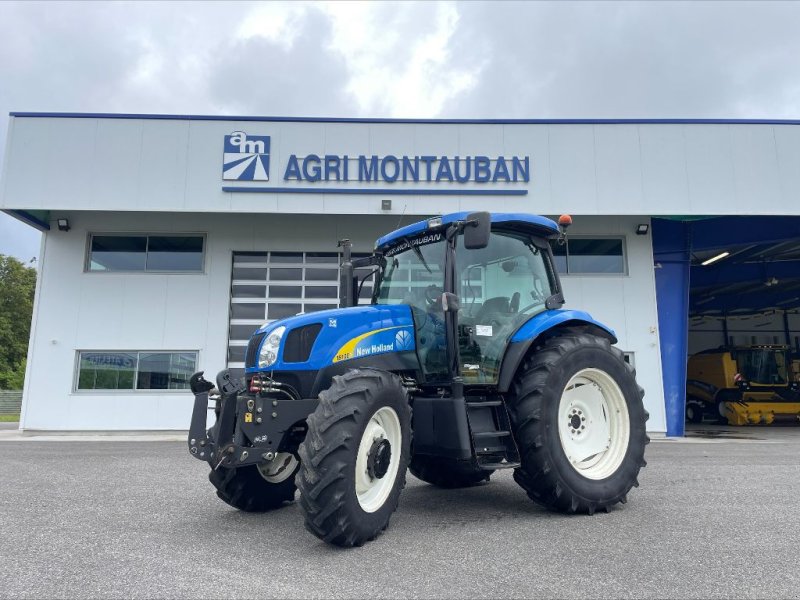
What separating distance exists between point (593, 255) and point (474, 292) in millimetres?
9795

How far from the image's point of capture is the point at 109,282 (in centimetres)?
1288

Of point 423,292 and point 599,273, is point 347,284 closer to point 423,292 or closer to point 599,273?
point 423,292

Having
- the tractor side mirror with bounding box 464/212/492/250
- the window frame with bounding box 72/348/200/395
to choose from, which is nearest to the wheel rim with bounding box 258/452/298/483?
the tractor side mirror with bounding box 464/212/492/250

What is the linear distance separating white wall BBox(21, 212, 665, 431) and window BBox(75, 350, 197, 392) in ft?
0.60

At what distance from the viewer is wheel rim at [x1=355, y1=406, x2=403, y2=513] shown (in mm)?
3691

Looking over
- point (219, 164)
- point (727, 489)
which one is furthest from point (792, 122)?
point (219, 164)

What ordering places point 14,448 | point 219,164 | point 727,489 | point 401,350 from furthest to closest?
point 219,164 → point 14,448 → point 727,489 → point 401,350

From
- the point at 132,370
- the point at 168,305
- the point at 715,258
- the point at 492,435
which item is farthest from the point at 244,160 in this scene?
the point at 715,258

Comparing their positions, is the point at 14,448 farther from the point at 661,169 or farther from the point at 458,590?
the point at 661,169

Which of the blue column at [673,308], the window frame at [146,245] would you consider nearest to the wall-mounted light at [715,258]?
the blue column at [673,308]

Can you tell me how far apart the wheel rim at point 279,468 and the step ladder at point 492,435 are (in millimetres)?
1606

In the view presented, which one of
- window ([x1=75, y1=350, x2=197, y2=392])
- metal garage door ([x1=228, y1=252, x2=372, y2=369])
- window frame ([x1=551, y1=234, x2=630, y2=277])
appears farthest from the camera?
window frame ([x1=551, y1=234, x2=630, y2=277])

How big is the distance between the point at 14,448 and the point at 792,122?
17.8 m

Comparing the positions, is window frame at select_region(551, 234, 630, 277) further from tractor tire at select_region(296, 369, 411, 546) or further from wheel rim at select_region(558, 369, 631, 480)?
tractor tire at select_region(296, 369, 411, 546)
